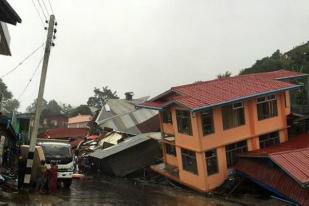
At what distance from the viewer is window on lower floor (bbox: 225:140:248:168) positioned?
27.7 m

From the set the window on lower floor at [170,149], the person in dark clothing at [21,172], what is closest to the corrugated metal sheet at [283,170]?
the window on lower floor at [170,149]

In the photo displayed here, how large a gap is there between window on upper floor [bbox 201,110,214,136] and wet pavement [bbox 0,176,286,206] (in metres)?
3.98

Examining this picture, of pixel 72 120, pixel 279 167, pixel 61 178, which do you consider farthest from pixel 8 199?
pixel 72 120

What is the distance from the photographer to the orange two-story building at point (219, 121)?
26469 mm

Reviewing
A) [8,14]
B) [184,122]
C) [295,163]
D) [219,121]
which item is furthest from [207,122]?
[8,14]

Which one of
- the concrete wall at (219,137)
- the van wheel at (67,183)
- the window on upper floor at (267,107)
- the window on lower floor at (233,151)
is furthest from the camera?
the window on upper floor at (267,107)

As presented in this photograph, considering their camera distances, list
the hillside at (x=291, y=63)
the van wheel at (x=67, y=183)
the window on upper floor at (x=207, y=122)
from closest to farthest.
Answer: the van wheel at (x=67, y=183), the window on upper floor at (x=207, y=122), the hillside at (x=291, y=63)

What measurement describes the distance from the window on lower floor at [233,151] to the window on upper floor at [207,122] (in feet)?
5.99

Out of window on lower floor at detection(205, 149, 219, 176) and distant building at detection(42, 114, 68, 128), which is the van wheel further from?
distant building at detection(42, 114, 68, 128)

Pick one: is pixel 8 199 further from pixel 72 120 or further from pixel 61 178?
pixel 72 120

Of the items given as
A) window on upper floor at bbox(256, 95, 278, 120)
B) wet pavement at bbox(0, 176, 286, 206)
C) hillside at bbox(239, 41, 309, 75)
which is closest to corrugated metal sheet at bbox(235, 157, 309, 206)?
wet pavement at bbox(0, 176, 286, 206)

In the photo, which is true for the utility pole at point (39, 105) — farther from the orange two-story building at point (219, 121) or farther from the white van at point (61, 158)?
the orange two-story building at point (219, 121)

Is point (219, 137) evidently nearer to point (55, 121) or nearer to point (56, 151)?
point (56, 151)

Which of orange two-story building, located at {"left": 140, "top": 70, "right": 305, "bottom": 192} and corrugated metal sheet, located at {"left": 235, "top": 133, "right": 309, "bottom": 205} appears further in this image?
orange two-story building, located at {"left": 140, "top": 70, "right": 305, "bottom": 192}
